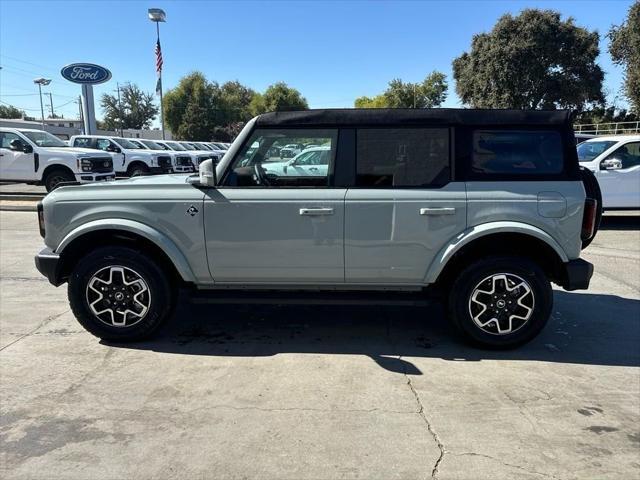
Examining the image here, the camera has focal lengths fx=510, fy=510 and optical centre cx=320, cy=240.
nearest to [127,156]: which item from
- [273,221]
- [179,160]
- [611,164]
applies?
[179,160]

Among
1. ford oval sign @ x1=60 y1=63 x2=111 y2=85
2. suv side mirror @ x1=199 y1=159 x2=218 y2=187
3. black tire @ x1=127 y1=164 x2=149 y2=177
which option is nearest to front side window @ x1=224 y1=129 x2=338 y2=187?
suv side mirror @ x1=199 y1=159 x2=218 y2=187

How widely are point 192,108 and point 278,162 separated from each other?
201 ft

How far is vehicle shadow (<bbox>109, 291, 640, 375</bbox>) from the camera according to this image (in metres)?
4.25

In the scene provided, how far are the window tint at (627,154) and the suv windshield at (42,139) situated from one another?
14798 millimetres

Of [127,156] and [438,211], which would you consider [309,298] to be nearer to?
[438,211]

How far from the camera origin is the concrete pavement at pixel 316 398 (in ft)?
9.18

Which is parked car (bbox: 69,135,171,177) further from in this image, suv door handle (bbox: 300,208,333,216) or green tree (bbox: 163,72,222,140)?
green tree (bbox: 163,72,222,140)

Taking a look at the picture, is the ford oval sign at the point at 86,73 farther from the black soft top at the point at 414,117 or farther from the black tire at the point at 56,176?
the black soft top at the point at 414,117

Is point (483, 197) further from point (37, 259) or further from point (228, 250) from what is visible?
point (37, 259)

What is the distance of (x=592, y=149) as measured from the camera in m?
10.9

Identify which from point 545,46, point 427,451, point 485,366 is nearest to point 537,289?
point 485,366

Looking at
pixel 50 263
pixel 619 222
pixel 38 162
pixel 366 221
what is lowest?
pixel 619 222

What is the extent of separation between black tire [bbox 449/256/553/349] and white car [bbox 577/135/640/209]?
7.32 metres

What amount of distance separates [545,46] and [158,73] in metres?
28.3
